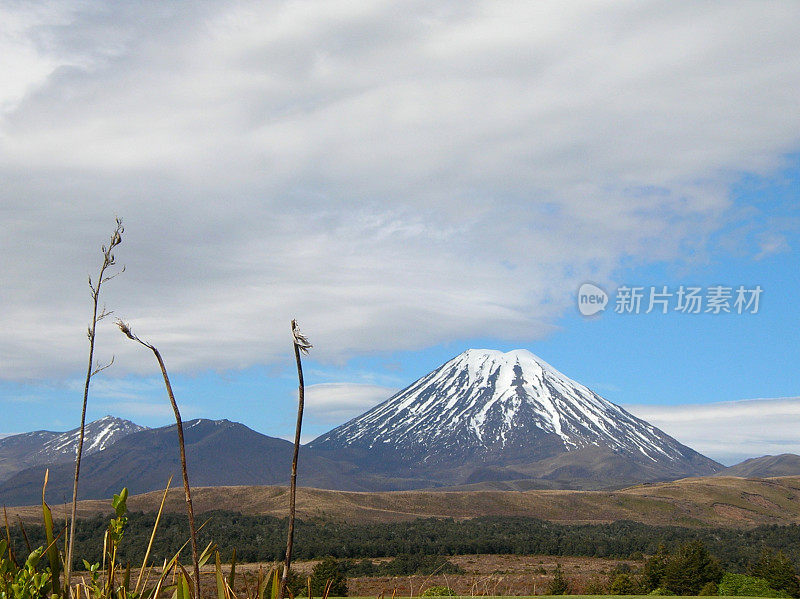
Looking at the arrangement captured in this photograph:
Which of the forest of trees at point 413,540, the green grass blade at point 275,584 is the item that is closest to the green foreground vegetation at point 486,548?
the forest of trees at point 413,540

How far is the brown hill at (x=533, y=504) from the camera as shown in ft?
246

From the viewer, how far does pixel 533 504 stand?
87750 millimetres

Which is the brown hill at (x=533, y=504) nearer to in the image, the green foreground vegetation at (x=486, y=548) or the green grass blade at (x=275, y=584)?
the green foreground vegetation at (x=486, y=548)

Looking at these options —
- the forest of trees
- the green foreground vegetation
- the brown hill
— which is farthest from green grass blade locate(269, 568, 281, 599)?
the brown hill

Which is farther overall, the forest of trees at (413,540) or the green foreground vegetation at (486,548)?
the forest of trees at (413,540)

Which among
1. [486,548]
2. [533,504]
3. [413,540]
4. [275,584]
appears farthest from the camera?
[533,504]

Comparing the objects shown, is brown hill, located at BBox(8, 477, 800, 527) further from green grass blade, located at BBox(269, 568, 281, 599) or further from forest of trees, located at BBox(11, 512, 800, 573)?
green grass blade, located at BBox(269, 568, 281, 599)

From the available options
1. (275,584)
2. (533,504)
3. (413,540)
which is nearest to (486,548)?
(413,540)

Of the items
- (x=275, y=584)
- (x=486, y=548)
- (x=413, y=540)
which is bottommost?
(x=486, y=548)

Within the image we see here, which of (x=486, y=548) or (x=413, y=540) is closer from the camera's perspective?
(x=486, y=548)

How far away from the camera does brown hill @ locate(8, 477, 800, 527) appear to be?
74.9 m

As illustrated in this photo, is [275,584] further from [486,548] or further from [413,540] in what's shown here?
[413,540]

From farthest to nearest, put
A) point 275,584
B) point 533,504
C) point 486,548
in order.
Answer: point 533,504 → point 486,548 → point 275,584

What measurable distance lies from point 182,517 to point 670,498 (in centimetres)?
5813
